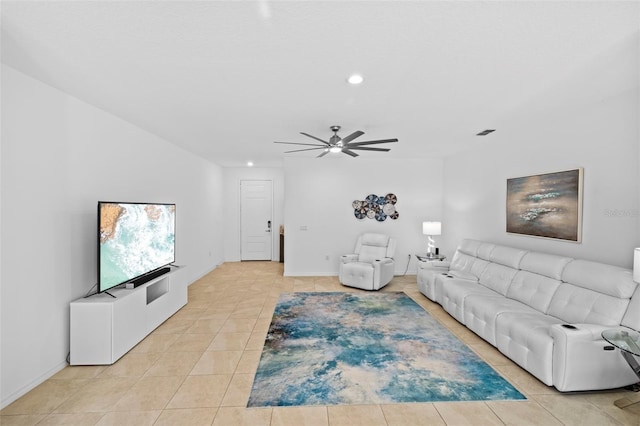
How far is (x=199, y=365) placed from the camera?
2.72 meters

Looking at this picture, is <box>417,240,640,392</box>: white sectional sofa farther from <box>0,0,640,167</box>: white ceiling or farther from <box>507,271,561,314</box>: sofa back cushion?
<box>0,0,640,167</box>: white ceiling

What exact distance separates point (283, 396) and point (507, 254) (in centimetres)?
327

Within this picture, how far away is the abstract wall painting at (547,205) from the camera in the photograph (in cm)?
316

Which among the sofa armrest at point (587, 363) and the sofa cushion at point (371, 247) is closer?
the sofa armrest at point (587, 363)

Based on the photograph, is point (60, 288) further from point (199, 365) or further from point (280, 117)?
point (280, 117)

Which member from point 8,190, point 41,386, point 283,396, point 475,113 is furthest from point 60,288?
point 475,113

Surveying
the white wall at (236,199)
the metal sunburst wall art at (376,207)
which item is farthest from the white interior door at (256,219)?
the metal sunburst wall art at (376,207)

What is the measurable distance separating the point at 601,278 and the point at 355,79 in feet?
9.24

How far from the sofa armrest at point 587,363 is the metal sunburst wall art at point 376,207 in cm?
418

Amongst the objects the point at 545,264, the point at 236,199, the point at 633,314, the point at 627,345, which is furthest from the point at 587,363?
the point at 236,199

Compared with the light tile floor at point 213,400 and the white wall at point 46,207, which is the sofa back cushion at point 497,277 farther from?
the white wall at point 46,207

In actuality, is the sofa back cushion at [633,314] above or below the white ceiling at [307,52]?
below

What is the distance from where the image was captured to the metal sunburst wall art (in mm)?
6310

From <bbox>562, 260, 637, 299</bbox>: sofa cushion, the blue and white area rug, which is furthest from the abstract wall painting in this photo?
the blue and white area rug
